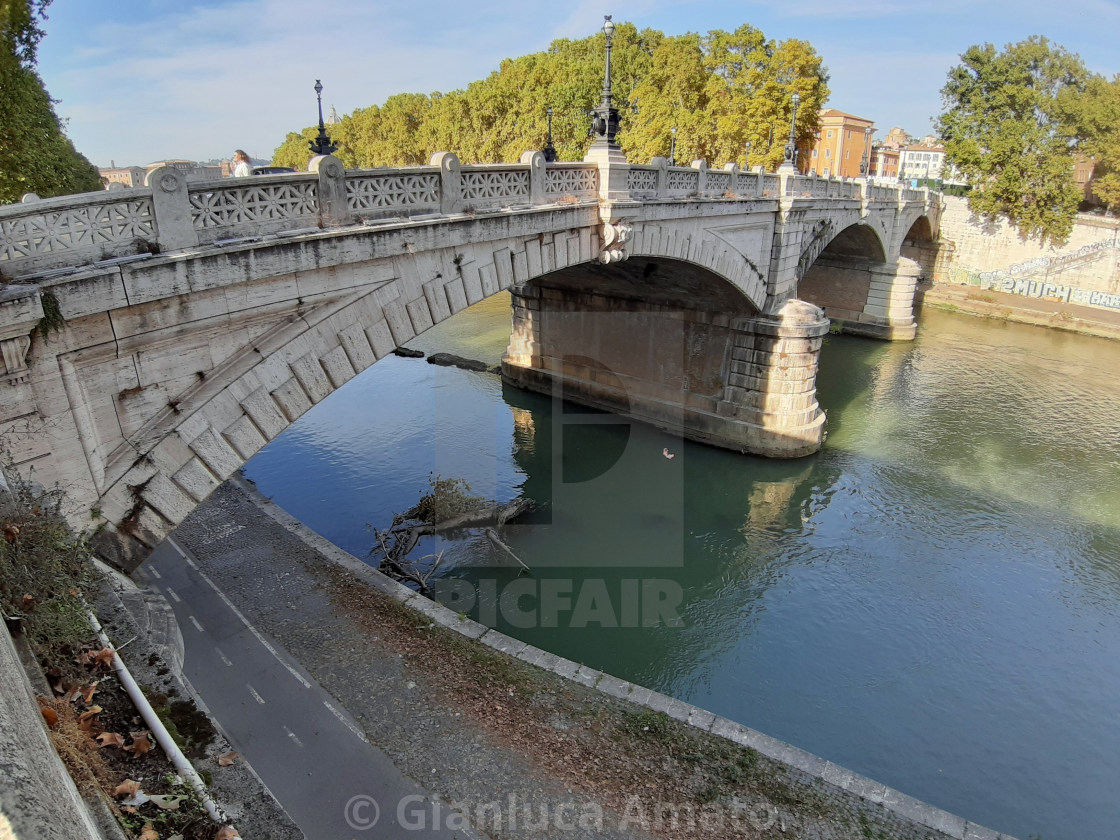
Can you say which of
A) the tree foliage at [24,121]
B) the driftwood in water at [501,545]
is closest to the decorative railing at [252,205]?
the driftwood in water at [501,545]

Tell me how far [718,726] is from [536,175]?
8123 millimetres

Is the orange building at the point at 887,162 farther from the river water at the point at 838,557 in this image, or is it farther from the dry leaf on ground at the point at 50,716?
the dry leaf on ground at the point at 50,716

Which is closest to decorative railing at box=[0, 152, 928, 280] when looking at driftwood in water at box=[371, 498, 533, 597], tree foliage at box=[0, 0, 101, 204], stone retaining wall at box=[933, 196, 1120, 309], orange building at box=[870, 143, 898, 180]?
driftwood in water at box=[371, 498, 533, 597]

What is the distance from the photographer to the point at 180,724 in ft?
13.4

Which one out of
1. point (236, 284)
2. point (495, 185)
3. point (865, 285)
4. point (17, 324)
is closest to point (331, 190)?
point (236, 284)

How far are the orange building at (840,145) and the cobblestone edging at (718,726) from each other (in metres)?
72.7

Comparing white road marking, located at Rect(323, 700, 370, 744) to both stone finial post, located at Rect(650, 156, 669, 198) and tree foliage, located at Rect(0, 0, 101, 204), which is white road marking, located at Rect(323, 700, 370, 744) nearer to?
stone finial post, located at Rect(650, 156, 669, 198)

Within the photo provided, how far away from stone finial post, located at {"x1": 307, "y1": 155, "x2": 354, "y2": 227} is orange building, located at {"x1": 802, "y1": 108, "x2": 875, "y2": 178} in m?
73.4

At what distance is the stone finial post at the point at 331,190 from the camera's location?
749cm

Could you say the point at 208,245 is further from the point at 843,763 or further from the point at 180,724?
the point at 843,763

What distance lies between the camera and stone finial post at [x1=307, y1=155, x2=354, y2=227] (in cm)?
749

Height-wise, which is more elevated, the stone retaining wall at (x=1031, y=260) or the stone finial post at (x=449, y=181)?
the stone finial post at (x=449, y=181)

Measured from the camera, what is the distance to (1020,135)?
126ft

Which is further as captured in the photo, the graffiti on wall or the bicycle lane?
the graffiti on wall
